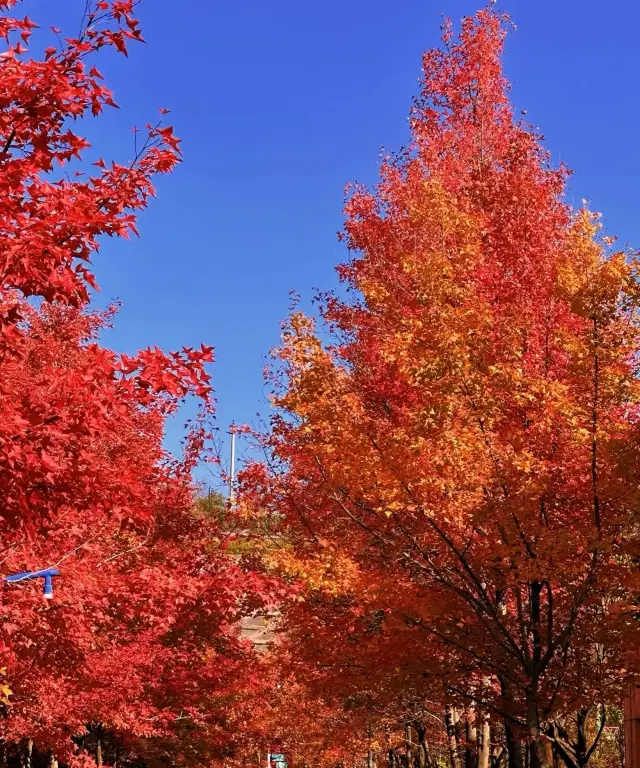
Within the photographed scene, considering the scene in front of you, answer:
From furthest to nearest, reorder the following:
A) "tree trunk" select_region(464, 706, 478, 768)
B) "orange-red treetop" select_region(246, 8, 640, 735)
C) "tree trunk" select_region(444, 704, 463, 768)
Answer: "tree trunk" select_region(444, 704, 463, 768), "tree trunk" select_region(464, 706, 478, 768), "orange-red treetop" select_region(246, 8, 640, 735)

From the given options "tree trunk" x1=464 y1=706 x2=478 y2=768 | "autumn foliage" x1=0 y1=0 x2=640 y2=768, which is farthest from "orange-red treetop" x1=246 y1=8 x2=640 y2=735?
"tree trunk" x1=464 y1=706 x2=478 y2=768

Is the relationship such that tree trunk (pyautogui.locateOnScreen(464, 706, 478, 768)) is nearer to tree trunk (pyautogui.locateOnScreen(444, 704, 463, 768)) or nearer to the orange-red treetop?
tree trunk (pyautogui.locateOnScreen(444, 704, 463, 768))

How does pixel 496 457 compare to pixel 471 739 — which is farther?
pixel 471 739

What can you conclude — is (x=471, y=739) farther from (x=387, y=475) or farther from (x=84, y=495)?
(x=84, y=495)

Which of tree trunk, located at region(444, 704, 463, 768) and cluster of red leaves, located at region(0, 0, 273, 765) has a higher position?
cluster of red leaves, located at region(0, 0, 273, 765)

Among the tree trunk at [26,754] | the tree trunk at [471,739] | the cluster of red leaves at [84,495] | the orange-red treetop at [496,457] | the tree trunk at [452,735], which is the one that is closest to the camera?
the cluster of red leaves at [84,495]

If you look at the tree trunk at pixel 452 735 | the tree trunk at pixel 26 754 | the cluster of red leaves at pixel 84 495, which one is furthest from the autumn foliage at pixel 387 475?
the tree trunk at pixel 26 754

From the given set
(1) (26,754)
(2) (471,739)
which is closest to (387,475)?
(2) (471,739)

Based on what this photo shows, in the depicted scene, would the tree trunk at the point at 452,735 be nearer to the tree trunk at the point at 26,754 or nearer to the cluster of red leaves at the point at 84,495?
the cluster of red leaves at the point at 84,495

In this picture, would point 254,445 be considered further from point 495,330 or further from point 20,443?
point 20,443

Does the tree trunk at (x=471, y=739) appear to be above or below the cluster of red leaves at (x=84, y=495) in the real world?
below

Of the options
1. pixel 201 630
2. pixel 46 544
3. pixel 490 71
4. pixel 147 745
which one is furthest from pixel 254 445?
pixel 147 745

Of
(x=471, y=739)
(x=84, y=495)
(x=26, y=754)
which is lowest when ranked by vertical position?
(x=26, y=754)

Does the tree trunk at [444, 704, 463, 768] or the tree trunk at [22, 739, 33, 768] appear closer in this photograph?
the tree trunk at [444, 704, 463, 768]
